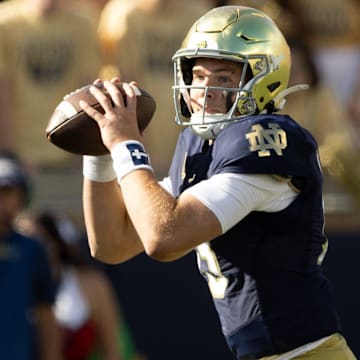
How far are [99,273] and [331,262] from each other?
131cm

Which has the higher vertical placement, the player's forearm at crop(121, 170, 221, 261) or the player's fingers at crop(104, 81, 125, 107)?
the player's fingers at crop(104, 81, 125, 107)

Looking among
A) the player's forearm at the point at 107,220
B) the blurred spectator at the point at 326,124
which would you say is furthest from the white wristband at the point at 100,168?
the blurred spectator at the point at 326,124

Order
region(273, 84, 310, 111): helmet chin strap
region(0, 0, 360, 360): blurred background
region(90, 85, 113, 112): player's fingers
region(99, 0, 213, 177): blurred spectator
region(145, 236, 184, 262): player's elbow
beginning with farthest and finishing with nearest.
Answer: region(99, 0, 213, 177): blurred spectator
region(0, 0, 360, 360): blurred background
region(273, 84, 310, 111): helmet chin strap
region(90, 85, 113, 112): player's fingers
region(145, 236, 184, 262): player's elbow

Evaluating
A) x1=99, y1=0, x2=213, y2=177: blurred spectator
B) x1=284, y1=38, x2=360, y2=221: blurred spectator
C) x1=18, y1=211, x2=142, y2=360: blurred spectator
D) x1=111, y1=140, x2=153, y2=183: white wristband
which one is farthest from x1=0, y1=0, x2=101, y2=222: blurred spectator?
x1=111, y1=140, x2=153, y2=183: white wristband

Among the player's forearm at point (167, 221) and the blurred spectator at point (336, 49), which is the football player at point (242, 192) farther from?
the blurred spectator at point (336, 49)

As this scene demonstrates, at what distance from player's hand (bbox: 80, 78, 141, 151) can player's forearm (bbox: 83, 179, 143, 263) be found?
0.34 meters

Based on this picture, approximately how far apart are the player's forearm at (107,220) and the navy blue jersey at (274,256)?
13.3 inches

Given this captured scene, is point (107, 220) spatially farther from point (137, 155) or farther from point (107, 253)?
point (137, 155)

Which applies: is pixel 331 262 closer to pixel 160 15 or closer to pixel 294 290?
pixel 160 15

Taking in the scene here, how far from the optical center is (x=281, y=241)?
3.38 meters

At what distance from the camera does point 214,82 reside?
11.5 ft

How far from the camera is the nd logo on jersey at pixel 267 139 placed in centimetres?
332

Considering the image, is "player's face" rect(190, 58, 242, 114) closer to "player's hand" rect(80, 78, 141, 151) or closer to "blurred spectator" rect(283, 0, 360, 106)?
"player's hand" rect(80, 78, 141, 151)

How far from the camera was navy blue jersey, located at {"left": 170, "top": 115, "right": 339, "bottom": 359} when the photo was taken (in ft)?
11.0
